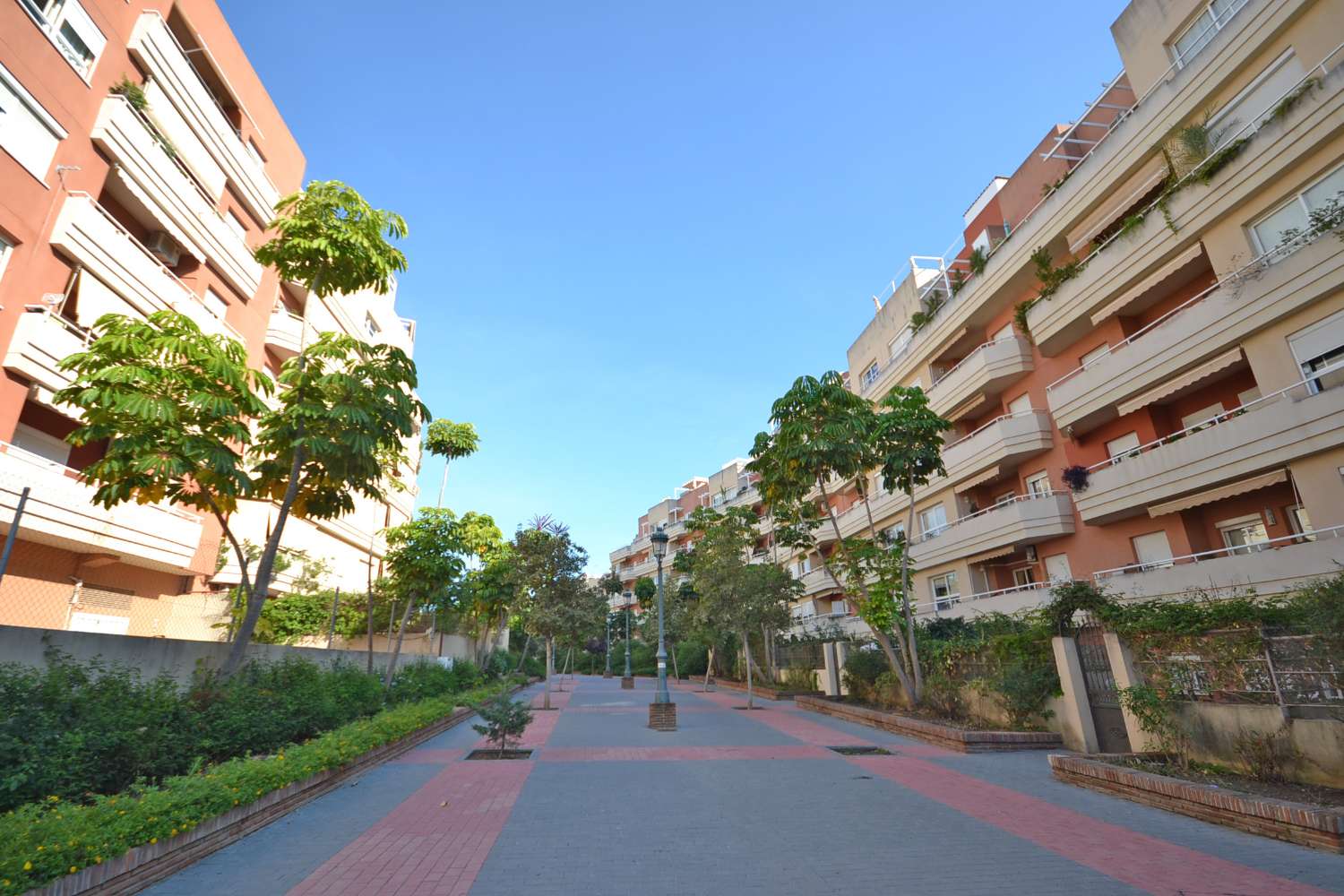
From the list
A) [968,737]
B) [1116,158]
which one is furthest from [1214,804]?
[1116,158]

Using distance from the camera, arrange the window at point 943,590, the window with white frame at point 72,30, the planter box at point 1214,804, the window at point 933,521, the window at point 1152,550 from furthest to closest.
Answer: the window at point 933,521
the window at point 943,590
the window at point 1152,550
the window with white frame at point 72,30
the planter box at point 1214,804

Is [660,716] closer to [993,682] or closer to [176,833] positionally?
[993,682]

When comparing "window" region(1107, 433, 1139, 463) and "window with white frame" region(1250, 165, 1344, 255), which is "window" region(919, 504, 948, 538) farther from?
"window with white frame" region(1250, 165, 1344, 255)

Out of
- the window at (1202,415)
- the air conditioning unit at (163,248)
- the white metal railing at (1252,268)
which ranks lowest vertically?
the window at (1202,415)

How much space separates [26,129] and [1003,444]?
2524cm

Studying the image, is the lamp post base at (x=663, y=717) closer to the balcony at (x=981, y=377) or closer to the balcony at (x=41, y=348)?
the balcony at (x=41, y=348)

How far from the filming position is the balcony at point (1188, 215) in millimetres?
11867

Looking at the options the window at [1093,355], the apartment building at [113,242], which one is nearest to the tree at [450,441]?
the apartment building at [113,242]

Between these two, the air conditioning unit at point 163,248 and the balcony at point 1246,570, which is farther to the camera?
the air conditioning unit at point 163,248

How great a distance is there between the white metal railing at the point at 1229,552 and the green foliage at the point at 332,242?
17.5 m

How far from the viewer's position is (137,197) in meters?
14.9

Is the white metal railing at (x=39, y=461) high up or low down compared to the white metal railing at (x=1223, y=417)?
down

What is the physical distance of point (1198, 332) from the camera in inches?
555

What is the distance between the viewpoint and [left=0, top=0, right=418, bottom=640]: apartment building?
39.5 ft
